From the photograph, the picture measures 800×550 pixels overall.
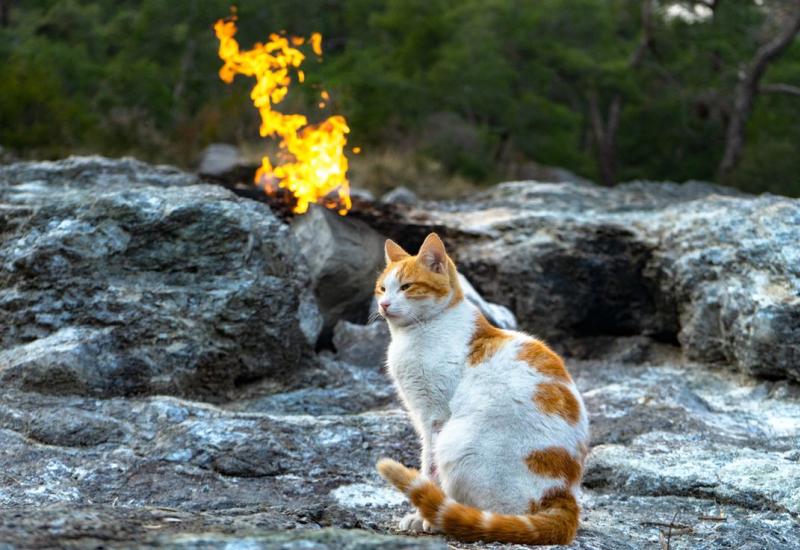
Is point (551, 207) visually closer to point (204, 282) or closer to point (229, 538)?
point (204, 282)

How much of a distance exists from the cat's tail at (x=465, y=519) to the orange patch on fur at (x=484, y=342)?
2.84 ft

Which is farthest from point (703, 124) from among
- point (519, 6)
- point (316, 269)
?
point (316, 269)

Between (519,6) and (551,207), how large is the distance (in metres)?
19.1

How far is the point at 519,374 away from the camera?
14.4ft

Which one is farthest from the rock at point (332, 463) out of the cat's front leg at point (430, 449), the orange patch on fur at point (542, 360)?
the orange patch on fur at point (542, 360)

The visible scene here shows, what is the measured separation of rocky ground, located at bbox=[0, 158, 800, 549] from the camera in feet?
15.6

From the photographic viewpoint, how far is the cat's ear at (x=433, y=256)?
4.96 metres

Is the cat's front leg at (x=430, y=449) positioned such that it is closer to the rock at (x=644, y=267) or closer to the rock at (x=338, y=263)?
the rock at (x=644, y=267)

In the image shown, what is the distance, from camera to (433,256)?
5.00 m

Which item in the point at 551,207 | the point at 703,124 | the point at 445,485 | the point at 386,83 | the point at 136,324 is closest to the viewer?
the point at 445,485

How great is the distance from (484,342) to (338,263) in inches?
159

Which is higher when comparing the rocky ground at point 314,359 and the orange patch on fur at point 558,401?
the orange patch on fur at point 558,401

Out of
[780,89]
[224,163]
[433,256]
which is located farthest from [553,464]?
[780,89]

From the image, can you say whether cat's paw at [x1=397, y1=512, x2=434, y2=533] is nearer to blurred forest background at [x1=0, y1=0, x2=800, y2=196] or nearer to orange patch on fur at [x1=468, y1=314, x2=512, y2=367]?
orange patch on fur at [x1=468, y1=314, x2=512, y2=367]
